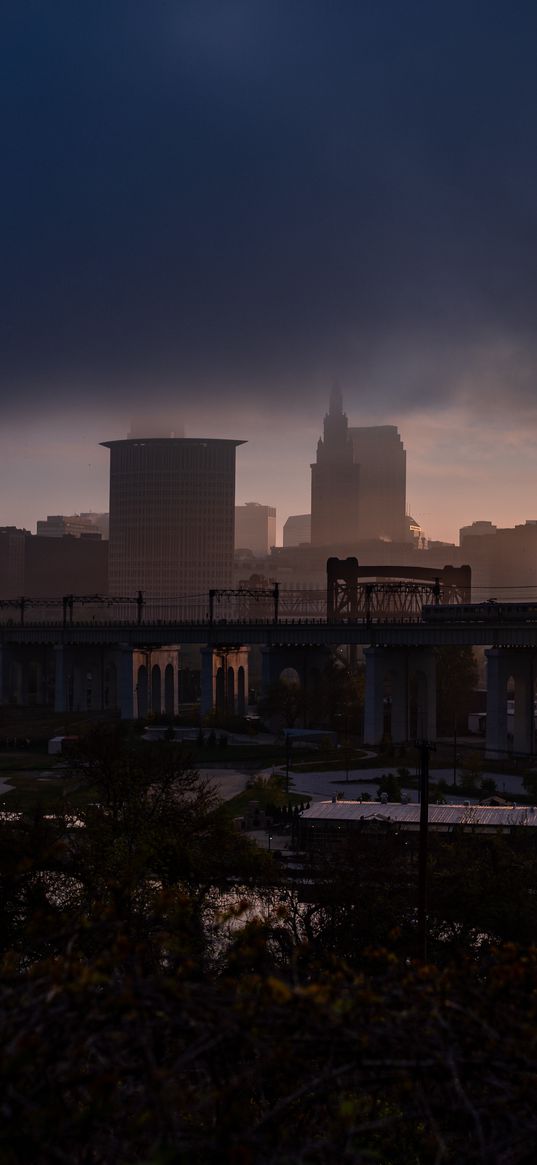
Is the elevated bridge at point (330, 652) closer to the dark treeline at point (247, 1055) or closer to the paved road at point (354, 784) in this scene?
the paved road at point (354, 784)

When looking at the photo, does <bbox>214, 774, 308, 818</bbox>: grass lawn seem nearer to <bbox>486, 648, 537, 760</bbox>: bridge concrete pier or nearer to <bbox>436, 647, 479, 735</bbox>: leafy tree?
<bbox>486, 648, 537, 760</bbox>: bridge concrete pier

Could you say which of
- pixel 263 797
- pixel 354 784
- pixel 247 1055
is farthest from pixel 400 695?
pixel 247 1055

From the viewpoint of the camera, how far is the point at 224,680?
17200 centimetres

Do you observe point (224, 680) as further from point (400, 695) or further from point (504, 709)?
point (504, 709)

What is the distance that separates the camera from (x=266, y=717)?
153 m

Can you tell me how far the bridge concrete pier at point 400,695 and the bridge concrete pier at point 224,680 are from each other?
80.8 ft

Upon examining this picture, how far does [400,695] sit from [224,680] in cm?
3604

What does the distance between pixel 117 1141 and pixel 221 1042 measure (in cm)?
162

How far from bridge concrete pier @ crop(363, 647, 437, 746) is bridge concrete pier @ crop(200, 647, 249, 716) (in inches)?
970

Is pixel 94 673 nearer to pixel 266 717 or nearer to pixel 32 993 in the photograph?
pixel 266 717

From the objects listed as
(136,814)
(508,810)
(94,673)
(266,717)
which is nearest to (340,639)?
(266,717)

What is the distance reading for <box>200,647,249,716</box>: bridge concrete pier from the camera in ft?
541

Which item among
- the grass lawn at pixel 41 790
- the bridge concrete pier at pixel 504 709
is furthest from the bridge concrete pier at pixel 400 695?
the grass lawn at pixel 41 790

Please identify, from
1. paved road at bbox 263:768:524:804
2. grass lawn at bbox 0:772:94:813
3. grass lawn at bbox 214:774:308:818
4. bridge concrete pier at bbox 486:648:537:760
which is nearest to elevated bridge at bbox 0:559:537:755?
bridge concrete pier at bbox 486:648:537:760
